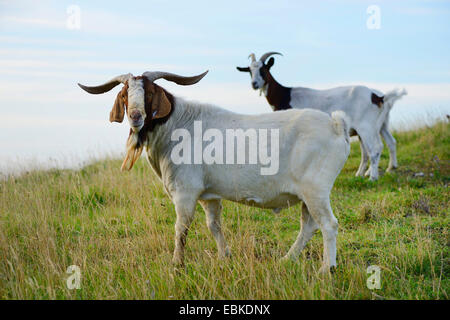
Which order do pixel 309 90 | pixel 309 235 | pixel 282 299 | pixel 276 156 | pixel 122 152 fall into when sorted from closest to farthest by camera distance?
pixel 282 299
pixel 276 156
pixel 309 235
pixel 309 90
pixel 122 152

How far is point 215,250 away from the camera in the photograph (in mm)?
5840

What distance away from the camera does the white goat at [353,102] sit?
10422mm

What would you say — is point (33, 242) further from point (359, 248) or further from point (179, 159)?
point (359, 248)

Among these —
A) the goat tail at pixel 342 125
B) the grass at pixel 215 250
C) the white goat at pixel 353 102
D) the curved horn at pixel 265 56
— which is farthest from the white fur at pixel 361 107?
the goat tail at pixel 342 125

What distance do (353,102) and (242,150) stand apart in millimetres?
6510

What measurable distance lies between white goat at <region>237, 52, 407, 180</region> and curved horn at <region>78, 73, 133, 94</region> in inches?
252

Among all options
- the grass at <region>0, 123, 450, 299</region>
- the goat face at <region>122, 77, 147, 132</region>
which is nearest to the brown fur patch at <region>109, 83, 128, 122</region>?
the goat face at <region>122, 77, 147, 132</region>

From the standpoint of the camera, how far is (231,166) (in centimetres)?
488

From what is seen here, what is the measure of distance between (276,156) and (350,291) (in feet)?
5.11

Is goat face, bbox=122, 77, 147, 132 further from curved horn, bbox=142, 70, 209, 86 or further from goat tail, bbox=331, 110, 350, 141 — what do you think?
goat tail, bbox=331, 110, 350, 141

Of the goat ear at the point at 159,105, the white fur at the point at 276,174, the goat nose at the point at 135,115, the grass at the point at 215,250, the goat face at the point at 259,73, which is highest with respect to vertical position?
the goat face at the point at 259,73

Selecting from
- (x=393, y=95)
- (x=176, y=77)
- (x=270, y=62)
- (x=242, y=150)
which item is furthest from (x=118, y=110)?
(x=393, y=95)

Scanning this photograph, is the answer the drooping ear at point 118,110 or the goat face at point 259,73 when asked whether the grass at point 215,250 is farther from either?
the goat face at point 259,73
